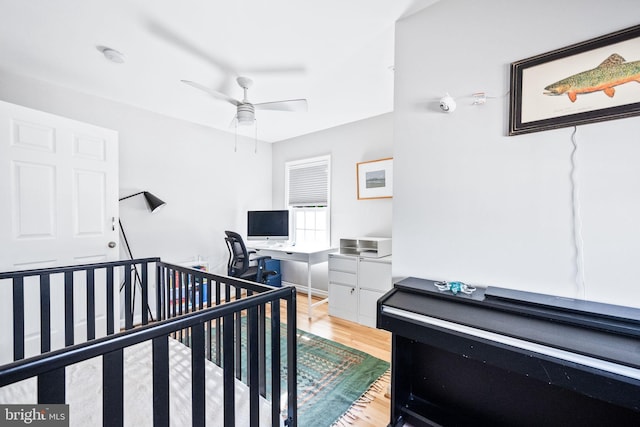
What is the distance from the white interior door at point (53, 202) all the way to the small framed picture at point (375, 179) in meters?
2.59

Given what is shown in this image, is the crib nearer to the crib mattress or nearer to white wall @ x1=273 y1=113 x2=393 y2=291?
the crib mattress

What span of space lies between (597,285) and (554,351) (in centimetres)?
49

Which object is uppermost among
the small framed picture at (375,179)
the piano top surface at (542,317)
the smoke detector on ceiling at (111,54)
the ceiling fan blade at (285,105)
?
the smoke detector on ceiling at (111,54)

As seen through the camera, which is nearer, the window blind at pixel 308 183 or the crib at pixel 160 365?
the crib at pixel 160 365

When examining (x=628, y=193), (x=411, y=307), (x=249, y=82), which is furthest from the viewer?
(x=249, y=82)

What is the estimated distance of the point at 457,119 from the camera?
154 cm

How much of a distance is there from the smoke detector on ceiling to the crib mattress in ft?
6.64

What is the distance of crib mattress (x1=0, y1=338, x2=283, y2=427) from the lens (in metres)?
1.02

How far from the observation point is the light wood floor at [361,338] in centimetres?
162

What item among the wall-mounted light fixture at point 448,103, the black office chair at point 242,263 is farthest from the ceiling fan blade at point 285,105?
the black office chair at point 242,263

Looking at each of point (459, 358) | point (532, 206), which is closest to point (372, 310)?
point (459, 358)

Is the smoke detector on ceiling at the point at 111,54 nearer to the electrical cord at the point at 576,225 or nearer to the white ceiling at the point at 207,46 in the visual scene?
the white ceiling at the point at 207,46

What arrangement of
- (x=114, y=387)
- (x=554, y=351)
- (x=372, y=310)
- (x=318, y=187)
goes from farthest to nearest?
(x=318, y=187) → (x=372, y=310) → (x=554, y=351) → (x=114, y=387)

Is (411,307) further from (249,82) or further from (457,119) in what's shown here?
(249,82)
